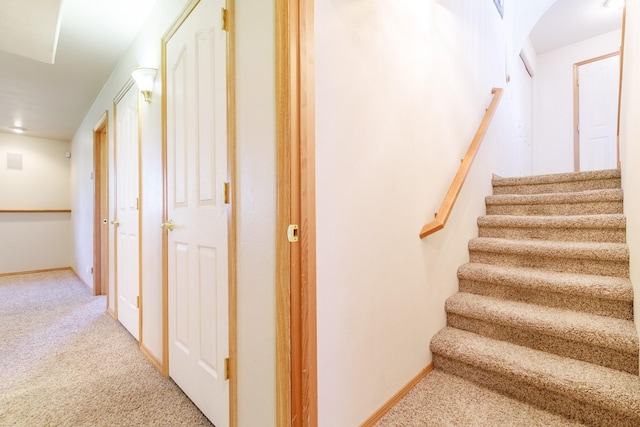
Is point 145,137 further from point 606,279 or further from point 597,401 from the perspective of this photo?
point 606,279

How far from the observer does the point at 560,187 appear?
2.65 meters

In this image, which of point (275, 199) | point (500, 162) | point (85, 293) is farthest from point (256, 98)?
point (85, 293)

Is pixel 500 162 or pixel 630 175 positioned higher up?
pixel 500 162

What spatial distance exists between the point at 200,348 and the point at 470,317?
5.22ft

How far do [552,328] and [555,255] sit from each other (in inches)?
24.2

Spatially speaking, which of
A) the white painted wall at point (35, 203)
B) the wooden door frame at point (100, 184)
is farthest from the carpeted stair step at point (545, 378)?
the white painted wall at point (35, 203)

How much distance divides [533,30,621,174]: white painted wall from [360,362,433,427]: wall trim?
475 centimetres

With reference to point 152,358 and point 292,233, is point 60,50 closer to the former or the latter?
point 152,358

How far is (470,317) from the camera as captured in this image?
1864 mm

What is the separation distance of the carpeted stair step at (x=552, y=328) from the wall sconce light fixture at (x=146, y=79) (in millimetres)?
2426

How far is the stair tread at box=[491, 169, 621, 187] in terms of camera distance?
2.44m

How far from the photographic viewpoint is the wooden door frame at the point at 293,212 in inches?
39.2

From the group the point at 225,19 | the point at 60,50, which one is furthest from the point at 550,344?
the point at 60,50

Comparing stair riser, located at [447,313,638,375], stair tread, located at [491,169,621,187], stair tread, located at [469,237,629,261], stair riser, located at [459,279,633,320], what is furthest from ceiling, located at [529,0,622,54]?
stair riser, located at [447,313,638,375]
